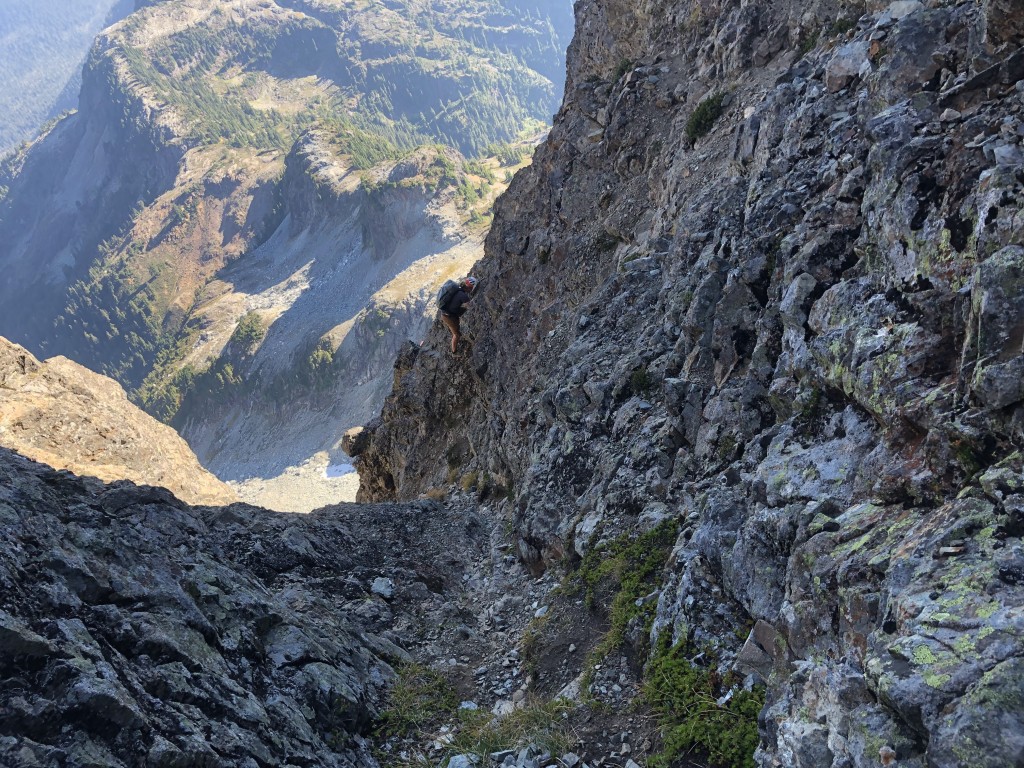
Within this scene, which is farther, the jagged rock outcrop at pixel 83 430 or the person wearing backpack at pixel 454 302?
the jagged rock outcrop at pixel 83 430

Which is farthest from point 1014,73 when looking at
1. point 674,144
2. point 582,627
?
point 674,144

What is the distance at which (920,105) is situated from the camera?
31.7 ft

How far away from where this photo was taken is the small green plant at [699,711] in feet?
24.1

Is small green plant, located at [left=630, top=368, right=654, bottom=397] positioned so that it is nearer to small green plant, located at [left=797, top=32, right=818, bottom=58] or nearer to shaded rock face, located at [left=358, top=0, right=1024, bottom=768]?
shaded rock face, located at [left=358, top=0, right=1024, bottom=768]

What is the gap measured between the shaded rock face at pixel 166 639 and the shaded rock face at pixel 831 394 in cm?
538

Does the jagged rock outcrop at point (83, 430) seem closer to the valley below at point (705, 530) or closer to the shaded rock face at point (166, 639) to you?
the valley below at point (705, 530)

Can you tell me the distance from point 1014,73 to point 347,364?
127811mm

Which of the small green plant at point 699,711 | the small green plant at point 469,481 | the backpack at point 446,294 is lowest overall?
the small green plant at point 699,711

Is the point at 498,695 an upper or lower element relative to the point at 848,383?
lower

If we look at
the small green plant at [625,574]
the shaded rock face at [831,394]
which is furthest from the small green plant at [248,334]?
the small green plant at [625,574]

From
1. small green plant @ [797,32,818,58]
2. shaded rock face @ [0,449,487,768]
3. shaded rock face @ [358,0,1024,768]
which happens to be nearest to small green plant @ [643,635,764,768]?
shaded rock face @ [358,0,1024,768]

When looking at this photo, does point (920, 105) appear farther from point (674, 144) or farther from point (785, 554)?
point (674, 144)

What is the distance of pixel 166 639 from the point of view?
8.64 meters

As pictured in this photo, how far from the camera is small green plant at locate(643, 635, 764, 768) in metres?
7.35
